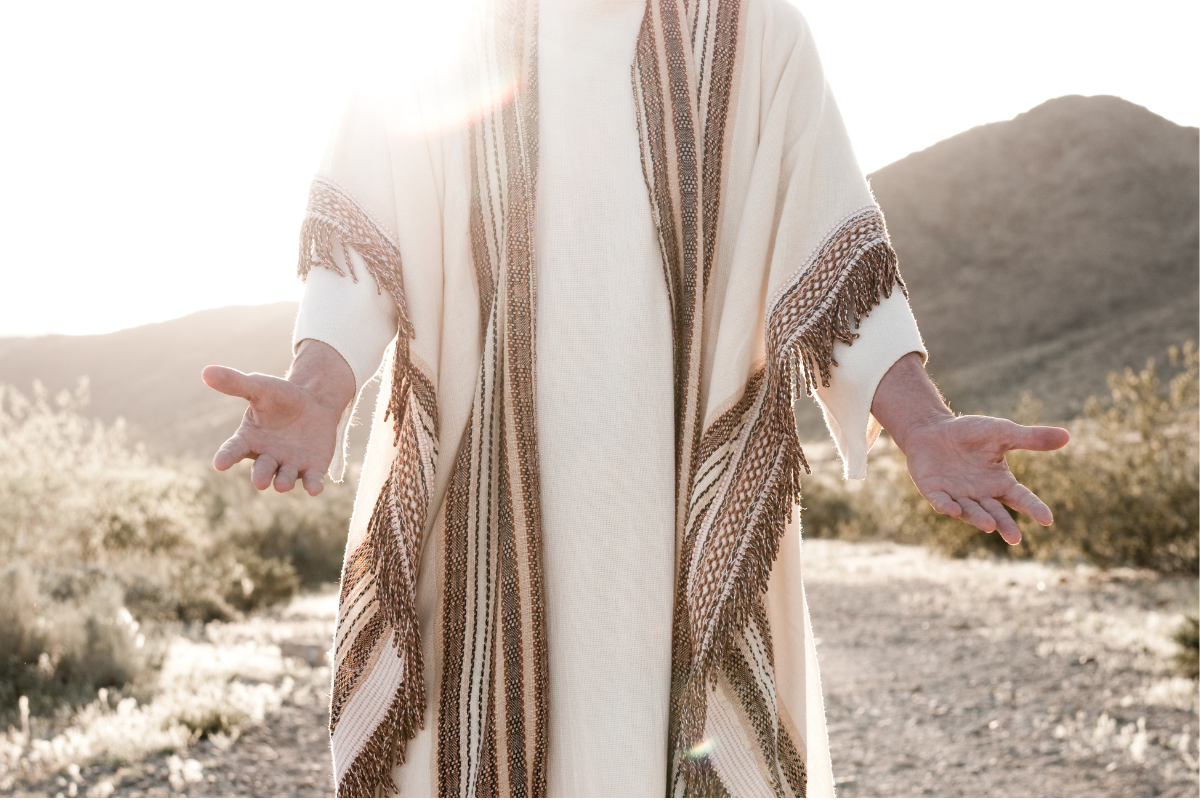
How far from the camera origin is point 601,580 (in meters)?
1.37

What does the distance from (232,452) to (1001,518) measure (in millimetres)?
914

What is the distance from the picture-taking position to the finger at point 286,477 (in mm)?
1109

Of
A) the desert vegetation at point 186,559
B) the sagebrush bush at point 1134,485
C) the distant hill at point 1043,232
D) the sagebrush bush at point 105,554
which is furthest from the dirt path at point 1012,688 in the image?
the distant hill at point 1043,232

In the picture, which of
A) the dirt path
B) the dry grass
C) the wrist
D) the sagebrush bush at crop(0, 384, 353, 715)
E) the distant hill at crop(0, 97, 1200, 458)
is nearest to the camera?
the wrist

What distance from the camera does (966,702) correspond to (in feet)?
17.5

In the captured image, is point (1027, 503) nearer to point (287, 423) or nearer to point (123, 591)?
point (287, 423)

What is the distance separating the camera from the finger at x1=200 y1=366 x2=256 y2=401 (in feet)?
3.53

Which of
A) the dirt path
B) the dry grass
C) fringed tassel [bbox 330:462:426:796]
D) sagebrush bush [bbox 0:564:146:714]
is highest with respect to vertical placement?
fringed tassel [bbox 330:462:426:796]

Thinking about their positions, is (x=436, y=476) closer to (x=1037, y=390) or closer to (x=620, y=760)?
(x=620, y=760)

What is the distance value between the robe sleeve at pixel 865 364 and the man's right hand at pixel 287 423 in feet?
2.35

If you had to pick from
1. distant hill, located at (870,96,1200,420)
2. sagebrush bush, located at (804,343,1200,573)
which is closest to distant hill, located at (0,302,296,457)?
distant hill, located at (870,96,1200,420)

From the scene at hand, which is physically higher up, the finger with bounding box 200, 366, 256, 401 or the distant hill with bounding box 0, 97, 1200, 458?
the distant hill with bounding box 0, 97, 1200, 458

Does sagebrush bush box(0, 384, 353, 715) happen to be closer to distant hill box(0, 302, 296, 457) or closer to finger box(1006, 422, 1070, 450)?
finger box(1006, 422, 1070, 450)

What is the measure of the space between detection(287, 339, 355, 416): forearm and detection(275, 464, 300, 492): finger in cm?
12
